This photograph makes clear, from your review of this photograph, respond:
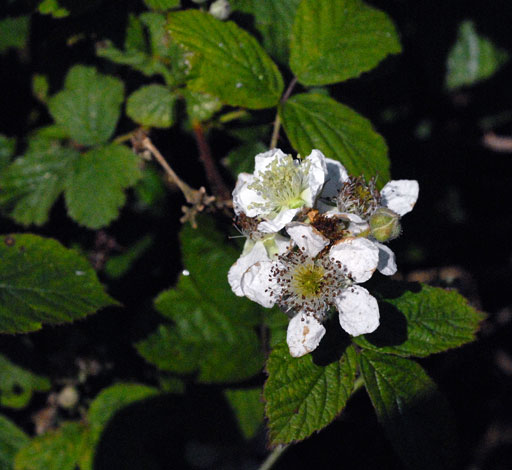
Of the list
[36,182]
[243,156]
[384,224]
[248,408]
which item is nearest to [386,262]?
[384,224]

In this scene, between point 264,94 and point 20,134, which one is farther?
point 20,134

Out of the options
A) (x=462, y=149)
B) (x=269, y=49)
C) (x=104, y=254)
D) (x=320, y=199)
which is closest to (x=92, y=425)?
(x=104, y=254)

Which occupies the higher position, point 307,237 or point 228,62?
point 228,62

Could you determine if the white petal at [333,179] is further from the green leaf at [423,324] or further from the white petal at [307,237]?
the green leaf at [423,324]

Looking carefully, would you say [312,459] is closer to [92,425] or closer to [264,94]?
[92,425]

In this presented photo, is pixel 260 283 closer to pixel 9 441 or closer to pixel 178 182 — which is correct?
pixel 178 182

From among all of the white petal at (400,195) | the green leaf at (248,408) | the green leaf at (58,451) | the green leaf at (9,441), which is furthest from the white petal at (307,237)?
the green leaf at (9,441)
